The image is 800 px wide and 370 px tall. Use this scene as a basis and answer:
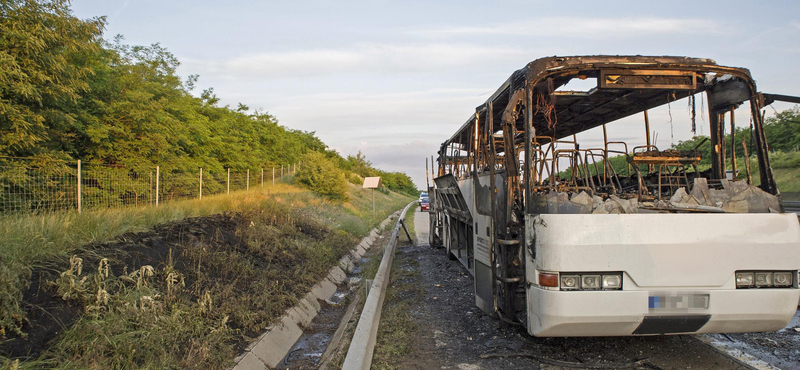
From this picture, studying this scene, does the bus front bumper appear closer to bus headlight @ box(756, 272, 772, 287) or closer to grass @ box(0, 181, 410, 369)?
bus headlight @ box(756, 272, 772, 287)

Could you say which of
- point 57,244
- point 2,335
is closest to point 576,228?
point 2,335

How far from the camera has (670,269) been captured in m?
4.20

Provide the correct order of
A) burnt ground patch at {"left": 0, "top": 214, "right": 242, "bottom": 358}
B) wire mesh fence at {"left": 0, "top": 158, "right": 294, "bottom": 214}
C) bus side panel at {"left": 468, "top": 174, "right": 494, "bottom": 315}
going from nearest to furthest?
burnt ground patch at {"left": 0, "top": 214, "right": 242, "bottom": 358}
bus side panel at {"left": 468, "top": 174, "right": 494, "bottom": 315}
wire mesh fence at {"left": 0, "top": 158, "right": 294, "bottom": 214}

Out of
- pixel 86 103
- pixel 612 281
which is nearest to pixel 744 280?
pixel 612 281

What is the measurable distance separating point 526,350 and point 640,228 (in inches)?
71.7

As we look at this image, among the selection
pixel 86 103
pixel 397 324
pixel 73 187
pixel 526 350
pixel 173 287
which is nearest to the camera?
pixel 526 350

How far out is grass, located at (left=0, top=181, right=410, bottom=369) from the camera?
407 centimetres

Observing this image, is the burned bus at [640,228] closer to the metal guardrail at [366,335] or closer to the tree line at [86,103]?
the metal guardrail at [366,335]

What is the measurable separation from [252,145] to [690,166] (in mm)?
33044

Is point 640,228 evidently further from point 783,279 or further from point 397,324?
point 397,324

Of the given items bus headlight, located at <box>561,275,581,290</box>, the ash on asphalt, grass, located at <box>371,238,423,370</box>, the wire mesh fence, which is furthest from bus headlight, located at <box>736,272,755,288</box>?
the wire mesh fence

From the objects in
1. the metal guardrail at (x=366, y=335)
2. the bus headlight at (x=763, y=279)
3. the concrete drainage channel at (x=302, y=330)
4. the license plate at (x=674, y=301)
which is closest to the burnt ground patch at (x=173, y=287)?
the concrete drainage channel at (x=302, y=330)

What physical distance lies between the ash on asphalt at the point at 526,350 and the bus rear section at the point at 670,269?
71 cm

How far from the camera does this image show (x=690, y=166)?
6.08 metres
